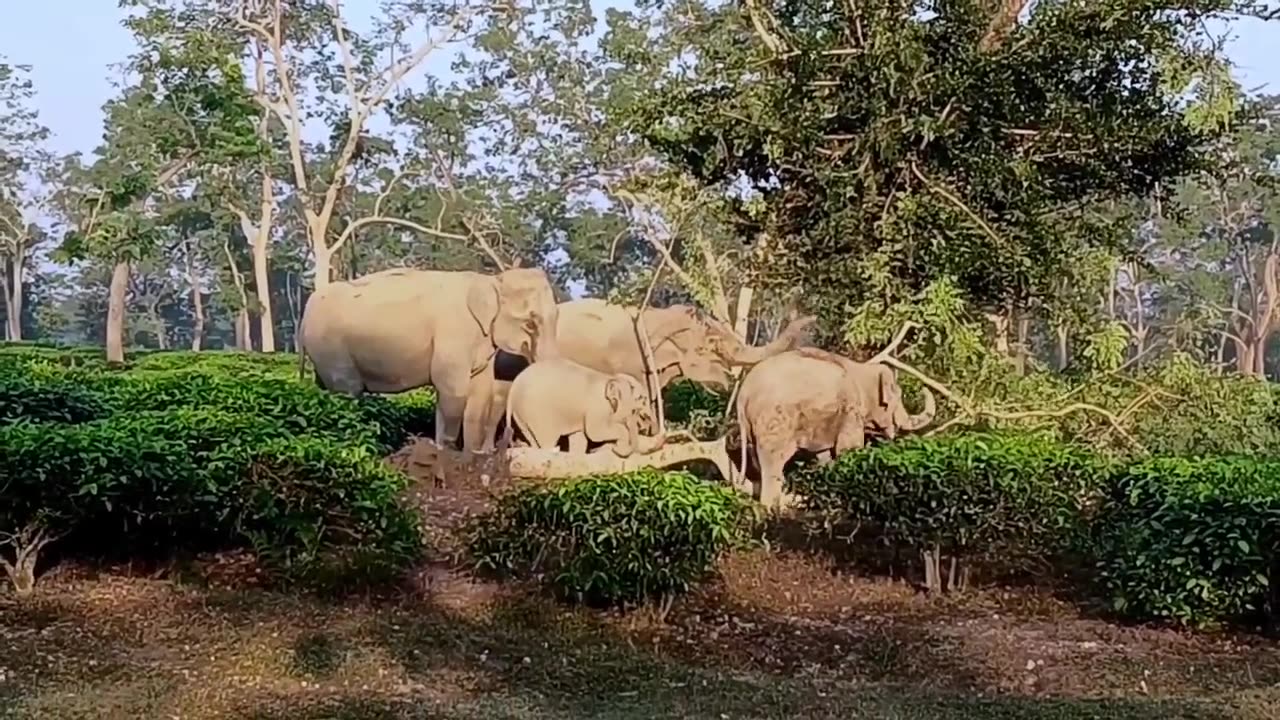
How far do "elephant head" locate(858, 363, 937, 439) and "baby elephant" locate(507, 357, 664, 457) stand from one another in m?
1.54

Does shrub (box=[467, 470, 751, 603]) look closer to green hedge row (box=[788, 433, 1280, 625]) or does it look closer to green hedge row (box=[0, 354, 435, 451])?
green hedge row (box=[788, 433, 1280, 625])

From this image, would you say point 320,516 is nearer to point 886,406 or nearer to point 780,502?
point 780,502

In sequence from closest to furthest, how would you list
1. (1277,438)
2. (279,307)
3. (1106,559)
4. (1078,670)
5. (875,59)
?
1. (1078,670)
2. (1106,559)
3. (875,59)
4. (1277,438)
5. (279,307)

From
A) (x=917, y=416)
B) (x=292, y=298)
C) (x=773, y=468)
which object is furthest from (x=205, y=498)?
(x=292, y=298)

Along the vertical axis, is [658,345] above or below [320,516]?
above

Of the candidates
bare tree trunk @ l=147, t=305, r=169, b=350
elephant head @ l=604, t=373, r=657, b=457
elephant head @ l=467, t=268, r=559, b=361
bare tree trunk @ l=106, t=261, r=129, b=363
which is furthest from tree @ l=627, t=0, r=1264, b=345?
bare tree trunk @ l=147, t=305, r=169, b=350

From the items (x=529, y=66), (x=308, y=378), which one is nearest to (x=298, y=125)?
(x=529, y=66)

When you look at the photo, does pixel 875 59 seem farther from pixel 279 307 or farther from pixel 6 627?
pixel 279 307

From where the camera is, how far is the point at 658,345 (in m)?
10.6

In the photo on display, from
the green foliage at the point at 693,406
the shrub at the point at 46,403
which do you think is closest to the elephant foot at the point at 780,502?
the green foliage at the point at 693,406

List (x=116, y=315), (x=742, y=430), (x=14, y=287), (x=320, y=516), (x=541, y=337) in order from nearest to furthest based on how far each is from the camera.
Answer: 1. (x=320, y=516)
2. (x=742, y=430)
3. (x=541, y=337)
4. (x=116, y=315)
5. (x=14, y=287)

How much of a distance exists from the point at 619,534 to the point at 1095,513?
2.13 m

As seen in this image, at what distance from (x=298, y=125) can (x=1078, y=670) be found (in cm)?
1900

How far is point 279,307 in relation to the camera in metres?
48.2
